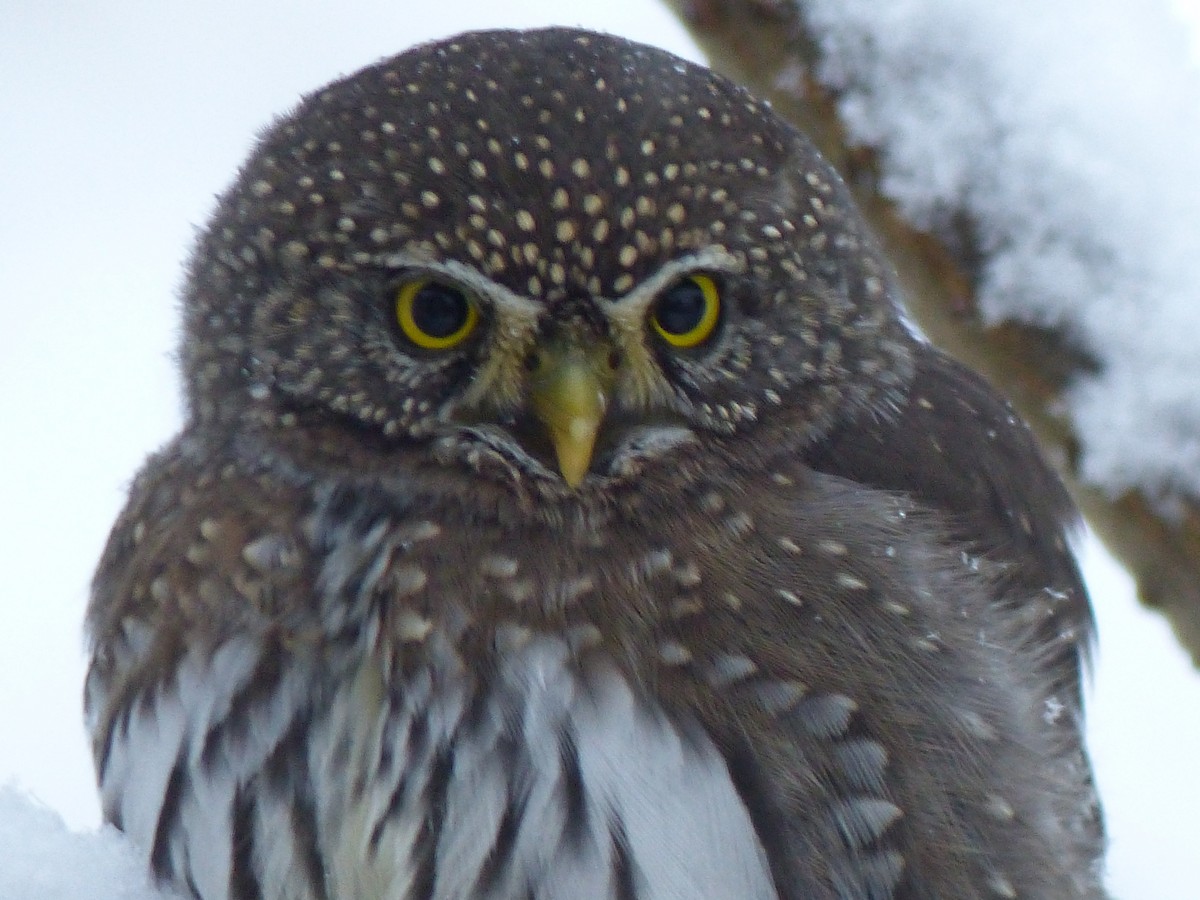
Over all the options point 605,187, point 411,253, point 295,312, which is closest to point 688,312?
point 605,187

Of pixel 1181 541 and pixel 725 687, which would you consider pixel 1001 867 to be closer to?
pixel 725 687

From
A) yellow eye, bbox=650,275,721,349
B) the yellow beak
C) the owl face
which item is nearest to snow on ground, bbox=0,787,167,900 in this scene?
the owl face

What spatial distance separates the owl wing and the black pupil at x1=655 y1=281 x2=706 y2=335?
283 mm

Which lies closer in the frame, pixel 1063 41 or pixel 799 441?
pixel 799 441

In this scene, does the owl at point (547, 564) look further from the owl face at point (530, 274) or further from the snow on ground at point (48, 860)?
the snow on ground at point (48, 860)

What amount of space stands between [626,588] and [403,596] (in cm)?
26

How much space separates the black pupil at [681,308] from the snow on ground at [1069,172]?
0.50 m

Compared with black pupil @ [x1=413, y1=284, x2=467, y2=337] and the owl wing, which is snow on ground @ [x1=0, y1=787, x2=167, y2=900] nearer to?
black pupil @ [x1=413, y1=284, x2=467, y2=337]

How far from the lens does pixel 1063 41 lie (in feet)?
7.68

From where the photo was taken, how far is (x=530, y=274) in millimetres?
1889

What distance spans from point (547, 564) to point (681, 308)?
1.10 ft

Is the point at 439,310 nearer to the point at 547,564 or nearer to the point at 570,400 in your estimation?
the point at 570,400

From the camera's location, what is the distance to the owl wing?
220cm

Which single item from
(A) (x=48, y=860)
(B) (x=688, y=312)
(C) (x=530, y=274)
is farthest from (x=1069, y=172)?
(A) (x=48, y=860)
